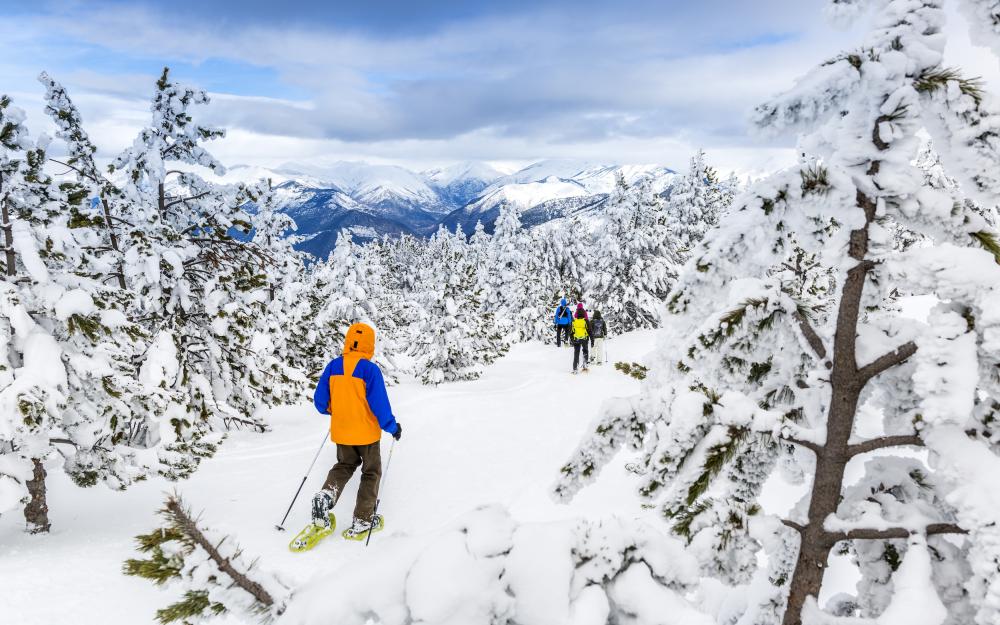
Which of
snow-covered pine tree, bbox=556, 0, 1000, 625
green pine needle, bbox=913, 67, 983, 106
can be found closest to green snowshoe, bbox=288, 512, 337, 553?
snow-covered pine tree, bbox=556, 0, 1000, 625

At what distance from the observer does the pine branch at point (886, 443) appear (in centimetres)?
213

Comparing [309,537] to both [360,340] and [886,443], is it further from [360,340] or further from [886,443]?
[886,443]

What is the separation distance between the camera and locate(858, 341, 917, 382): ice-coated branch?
2.21 metres

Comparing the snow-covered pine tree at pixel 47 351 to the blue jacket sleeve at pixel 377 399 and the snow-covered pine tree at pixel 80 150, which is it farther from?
the blue jacket sleeve at pixel 377 399

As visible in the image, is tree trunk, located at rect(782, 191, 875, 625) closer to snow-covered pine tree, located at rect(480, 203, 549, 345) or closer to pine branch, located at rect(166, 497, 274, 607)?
pine branch, located at rect(166, 497, 274, 607)

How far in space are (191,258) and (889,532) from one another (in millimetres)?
9624

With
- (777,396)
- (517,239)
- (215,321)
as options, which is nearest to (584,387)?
(215,321)

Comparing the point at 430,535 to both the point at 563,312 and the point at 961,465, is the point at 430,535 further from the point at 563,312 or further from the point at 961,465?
the point at 563,312

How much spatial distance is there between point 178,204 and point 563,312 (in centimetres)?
1476

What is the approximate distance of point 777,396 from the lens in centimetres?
277

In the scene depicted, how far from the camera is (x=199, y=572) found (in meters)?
1.45

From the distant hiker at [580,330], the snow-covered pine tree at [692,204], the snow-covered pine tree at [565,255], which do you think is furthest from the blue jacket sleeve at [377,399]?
the snow-covered pine tree at [565,255]

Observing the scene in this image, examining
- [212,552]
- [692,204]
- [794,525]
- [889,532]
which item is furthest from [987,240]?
[692,204]

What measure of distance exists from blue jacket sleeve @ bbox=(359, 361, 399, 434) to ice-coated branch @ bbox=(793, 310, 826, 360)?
474 centimetres
